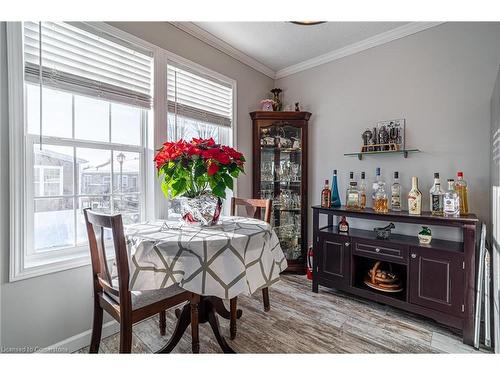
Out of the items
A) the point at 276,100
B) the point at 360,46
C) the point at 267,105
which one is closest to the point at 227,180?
the point at 267,105

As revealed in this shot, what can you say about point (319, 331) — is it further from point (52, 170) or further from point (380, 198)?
point (52, 170)

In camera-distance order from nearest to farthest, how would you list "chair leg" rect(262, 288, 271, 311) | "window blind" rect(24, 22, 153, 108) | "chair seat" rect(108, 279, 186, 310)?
1. "chair seat" rect(108, 279, 186, 310)
2. "window blind" rect(24, 22, 153, 108)
3. "chair leg" rect(262, 288, 271, 311)

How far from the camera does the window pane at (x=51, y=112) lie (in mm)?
1554

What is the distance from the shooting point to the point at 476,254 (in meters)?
1.84

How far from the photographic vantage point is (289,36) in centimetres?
253

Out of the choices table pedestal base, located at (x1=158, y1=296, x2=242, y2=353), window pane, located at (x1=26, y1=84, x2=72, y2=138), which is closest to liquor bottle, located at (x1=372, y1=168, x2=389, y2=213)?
table pedestal base, located at (x1=158, y1=296, x2=242, y2=353)

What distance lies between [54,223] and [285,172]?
2.39 meters

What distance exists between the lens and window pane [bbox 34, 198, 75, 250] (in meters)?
A: 1.62

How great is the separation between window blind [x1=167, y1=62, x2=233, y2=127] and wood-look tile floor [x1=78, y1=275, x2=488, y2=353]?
1.89m

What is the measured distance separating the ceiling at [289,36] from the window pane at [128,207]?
1777 millimetres

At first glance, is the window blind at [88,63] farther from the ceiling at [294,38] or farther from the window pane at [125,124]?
the ceiling at [294,38]

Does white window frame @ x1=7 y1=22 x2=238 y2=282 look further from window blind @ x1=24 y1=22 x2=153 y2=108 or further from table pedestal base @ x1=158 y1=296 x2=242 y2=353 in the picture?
table pedestal base @ x1=158 y1=296 x2=242 y2=353
